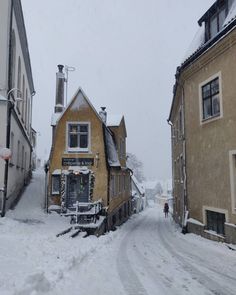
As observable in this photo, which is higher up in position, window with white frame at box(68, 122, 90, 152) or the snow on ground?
window with white frame at box(68, 122, 90, 152)

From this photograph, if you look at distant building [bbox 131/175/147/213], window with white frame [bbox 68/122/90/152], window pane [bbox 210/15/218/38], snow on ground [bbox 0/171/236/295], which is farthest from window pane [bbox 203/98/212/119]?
distant building [bbox 131/175/147/213]

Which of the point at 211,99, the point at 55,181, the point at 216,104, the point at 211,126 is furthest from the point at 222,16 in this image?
the point at 55,181

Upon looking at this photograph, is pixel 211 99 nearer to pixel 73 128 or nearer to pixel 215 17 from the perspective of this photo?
pixel 215 17

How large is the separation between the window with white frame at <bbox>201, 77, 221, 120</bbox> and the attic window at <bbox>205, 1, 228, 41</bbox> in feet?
6.83

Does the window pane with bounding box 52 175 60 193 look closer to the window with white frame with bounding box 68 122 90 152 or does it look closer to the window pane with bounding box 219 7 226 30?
the window with white frame with bounding box 68 122 90 152

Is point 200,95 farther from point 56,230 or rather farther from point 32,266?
point 32,266

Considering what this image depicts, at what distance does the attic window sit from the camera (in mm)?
15578

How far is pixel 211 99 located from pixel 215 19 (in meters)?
3.67

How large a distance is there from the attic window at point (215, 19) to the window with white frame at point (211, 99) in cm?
208

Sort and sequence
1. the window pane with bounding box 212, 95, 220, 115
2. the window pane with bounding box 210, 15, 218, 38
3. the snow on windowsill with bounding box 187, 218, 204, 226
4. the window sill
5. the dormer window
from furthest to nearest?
the snow on windowsill with bounding box 187, 218, 204, 226, the window pane with bounding box 210, 15, 218, 38, the dormer window, the window pane with bounding box 212, 95, 220, 115, the window sill

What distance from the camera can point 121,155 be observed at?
2978 centimetres

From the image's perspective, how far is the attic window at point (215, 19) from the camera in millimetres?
15578

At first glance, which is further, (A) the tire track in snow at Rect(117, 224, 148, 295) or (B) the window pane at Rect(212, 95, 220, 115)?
(B) the window pane at Rect(212, 95, 220, 115)

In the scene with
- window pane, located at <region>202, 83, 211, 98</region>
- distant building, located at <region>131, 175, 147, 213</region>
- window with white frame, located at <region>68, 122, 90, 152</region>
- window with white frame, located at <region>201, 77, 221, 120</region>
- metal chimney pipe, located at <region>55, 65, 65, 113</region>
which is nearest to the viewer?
window with white frame, located at <region>201, 77, 221, 120</region>
